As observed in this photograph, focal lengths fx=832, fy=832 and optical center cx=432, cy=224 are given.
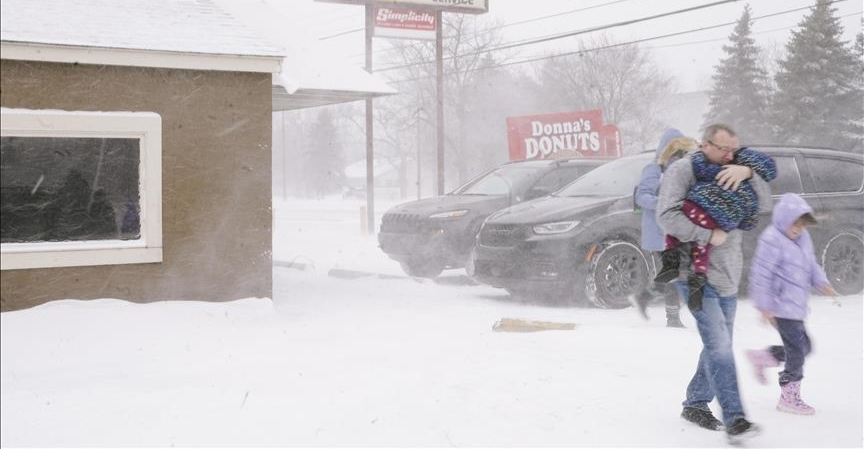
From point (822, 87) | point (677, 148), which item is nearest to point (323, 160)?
point (822, 87)

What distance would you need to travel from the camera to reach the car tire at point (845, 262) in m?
9.29

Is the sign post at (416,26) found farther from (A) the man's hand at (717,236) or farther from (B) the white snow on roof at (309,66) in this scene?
(A) the man's hand at (717,236)

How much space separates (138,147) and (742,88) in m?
31.9

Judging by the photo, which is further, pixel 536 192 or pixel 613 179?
pixel 536 192

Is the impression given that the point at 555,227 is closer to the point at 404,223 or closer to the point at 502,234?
the point at 502,234

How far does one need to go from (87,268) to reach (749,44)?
109 feet

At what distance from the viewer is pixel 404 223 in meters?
11.1

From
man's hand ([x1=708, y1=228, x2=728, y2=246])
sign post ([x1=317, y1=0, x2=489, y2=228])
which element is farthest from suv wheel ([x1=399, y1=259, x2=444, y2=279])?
man's hand ([x1=708, y1=228, x2=728, y2=246])

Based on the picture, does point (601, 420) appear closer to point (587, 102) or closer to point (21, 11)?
point (21, 11)

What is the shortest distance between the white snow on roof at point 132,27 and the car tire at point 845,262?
6408mm

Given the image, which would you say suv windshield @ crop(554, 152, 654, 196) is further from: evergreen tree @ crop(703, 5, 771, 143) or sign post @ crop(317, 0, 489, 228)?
evergreen tree @ crop(703, 5, 771, 143)

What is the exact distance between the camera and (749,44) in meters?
34.6

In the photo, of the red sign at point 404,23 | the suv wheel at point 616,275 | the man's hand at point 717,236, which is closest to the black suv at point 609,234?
the suv wheel at point 616,275

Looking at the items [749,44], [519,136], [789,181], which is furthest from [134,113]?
[749,44]
